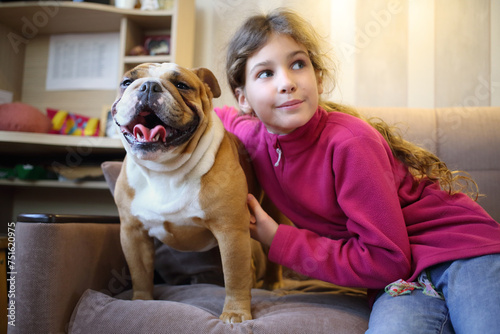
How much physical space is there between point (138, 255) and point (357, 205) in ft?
2.10

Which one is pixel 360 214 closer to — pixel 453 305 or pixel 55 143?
pixel 453 305

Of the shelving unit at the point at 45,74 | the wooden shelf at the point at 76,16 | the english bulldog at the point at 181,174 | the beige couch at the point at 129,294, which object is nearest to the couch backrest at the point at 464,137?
the beige couch at the point at 129,294

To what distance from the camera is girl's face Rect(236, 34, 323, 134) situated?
111cm

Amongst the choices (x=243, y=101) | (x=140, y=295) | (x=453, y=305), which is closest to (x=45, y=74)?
(x=243, y=101)

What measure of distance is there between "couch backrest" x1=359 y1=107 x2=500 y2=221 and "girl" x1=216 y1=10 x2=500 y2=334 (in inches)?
15.3

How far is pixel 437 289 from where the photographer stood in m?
0.99

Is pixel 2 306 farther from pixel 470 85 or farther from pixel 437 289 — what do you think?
pixel 470 85

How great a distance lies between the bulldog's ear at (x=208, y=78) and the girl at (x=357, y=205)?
98 mm

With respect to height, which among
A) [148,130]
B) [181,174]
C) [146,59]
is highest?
[146,59]

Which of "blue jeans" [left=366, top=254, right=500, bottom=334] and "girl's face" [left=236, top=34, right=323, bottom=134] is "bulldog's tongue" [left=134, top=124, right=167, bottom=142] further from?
"blue jeans" [left=366, top=254, right=500, bottom=334]

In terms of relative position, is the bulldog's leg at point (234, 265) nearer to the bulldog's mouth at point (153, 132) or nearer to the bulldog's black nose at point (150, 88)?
the bulldog's mouth at point (153, 132)

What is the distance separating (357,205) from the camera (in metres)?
1.03

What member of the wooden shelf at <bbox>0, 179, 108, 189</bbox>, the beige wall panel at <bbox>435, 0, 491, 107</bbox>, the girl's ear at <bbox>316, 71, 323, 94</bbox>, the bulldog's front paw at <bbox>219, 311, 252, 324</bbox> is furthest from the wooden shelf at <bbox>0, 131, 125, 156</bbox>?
the beige wall panel at <bbox>435, 0, 491, 107</bbox>

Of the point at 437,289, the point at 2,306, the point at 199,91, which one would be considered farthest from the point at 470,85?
the point at 2,306
